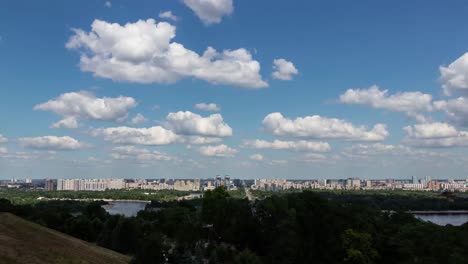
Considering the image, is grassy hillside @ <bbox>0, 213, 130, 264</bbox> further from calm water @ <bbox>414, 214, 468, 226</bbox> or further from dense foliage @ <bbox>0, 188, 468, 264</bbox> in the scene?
calm water @ <bbox>414, 214, 468, 226</bbox>

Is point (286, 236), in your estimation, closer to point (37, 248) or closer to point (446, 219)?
point (37, 248)

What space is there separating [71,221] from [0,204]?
1045 centimetres

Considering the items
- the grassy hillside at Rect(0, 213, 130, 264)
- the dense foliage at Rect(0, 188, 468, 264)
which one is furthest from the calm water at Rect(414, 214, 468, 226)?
the grassy hillside at Rect(0, 213, 130, 264)

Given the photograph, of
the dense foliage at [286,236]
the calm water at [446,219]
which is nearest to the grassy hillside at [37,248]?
the dense foliage at [286,236]

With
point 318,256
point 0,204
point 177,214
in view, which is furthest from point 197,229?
point 0,204

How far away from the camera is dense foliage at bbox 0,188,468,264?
131 feet

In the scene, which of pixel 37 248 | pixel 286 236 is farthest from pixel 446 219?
pixel 37 248

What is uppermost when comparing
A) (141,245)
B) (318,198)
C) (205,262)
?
(318,198)

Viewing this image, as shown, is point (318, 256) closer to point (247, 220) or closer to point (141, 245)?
point (247, 220)

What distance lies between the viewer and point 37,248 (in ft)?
137

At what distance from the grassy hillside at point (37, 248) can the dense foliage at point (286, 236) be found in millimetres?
5201

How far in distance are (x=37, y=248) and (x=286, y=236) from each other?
76.4ft

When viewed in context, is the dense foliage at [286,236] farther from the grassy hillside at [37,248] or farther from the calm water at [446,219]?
the calm water at [446,219]

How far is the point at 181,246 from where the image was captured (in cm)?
5125
